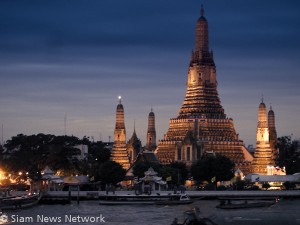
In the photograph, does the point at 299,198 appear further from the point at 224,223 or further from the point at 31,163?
the point at 224,223

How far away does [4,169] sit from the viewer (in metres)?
117

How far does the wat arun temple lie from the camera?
139250mm

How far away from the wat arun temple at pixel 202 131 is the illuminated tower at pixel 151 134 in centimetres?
1837

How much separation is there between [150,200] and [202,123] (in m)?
59.6

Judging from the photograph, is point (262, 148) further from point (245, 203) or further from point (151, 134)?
point (245, 203)

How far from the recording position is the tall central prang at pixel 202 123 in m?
140

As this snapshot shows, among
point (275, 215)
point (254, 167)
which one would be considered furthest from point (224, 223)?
point (254, 167)

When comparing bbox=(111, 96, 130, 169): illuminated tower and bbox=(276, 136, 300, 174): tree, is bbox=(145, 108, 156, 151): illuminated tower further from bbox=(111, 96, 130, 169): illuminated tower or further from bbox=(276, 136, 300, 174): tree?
bbox=(276, 136, 300, 174): tree

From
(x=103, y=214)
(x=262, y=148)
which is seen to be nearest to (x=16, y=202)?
(x=103, y=214)

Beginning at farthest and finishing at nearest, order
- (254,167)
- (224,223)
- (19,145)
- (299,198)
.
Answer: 1. (254,167)
2. (19,145)
3. (299,198)
4. (224,223)

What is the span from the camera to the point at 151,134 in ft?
556

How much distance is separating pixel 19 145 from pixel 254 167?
38125mm

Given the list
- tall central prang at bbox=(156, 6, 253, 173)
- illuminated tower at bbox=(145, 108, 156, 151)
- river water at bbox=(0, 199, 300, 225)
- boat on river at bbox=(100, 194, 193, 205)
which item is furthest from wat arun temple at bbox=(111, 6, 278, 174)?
river water at bbox=(0, 199, 300, 225)

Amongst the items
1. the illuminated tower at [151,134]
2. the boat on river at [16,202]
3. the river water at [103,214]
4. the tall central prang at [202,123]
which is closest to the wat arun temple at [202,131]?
the tall central prang at [202,123]
